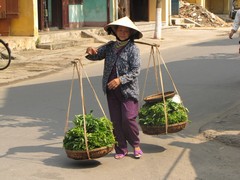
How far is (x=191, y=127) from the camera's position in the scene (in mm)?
7691

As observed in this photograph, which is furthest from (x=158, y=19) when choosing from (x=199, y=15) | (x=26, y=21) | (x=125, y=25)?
(x=125, y=25)

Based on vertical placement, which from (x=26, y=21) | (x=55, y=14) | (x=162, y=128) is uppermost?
(x=55, y=14)

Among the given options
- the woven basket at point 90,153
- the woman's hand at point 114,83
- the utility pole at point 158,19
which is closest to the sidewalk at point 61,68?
the utility pole at point 158,19

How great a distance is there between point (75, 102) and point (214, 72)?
198 inches

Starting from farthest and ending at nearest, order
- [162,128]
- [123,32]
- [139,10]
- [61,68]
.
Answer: [139,10] < [61,68] < [162,128] < [123,32]

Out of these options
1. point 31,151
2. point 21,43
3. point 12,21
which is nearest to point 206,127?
point 31,151

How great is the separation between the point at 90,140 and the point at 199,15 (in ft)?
110

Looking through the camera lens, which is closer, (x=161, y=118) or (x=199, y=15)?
(x=161, y=118)

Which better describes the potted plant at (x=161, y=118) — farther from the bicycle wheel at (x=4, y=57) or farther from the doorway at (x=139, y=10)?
the doorway at (x=139, y=10)

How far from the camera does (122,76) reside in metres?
5.70

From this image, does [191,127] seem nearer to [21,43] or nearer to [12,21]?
[21,43]

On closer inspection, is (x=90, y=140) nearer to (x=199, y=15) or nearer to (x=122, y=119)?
(x=122, y=119)

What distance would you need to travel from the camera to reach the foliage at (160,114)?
6.16 metres

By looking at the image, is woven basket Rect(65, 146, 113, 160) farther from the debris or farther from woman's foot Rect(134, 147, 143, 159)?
the debris
